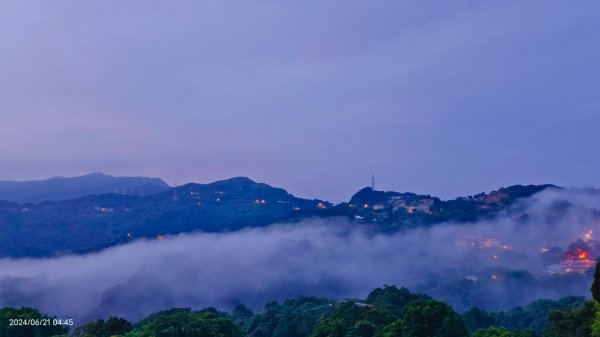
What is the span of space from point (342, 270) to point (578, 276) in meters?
56.5

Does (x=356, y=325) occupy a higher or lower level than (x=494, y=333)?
lower

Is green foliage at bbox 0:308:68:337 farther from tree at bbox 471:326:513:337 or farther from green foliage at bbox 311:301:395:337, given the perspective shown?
tree at bbox 471:326:513:337

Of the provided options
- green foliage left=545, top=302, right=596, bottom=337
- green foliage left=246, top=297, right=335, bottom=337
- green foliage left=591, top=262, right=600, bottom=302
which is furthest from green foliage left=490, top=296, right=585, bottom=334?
green foliage left=591, top=262, right=600, bottom=302

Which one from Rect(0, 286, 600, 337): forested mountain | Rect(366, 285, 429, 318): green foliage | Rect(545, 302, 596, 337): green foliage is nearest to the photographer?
Rect(545, 302, 596, 337): green foliage

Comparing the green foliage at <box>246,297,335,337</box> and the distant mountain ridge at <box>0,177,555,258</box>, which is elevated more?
the distant mountain ridge at <box>0,177,555,258</box>

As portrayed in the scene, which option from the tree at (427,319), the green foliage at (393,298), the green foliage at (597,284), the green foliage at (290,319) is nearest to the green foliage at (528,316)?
the green foliage at (393,298)

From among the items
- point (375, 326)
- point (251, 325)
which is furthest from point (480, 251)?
point (375, 326)

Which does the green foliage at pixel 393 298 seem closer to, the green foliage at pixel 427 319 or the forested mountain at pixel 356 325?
the forested mountain at pixel 356 325

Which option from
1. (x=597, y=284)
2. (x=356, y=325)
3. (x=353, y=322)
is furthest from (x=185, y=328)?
(x=597, y=284)

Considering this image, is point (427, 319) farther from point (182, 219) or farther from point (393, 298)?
point (182, 219)

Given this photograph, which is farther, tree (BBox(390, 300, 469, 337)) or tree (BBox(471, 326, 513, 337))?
tree (BBox(390, 300, 469, 337))

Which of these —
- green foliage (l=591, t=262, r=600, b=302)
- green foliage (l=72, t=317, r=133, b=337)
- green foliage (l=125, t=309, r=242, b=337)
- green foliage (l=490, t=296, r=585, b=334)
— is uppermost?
green foliage (l=591, t=262, r=600, b=302)

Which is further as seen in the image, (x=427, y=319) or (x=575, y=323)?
(x=427, y=319)

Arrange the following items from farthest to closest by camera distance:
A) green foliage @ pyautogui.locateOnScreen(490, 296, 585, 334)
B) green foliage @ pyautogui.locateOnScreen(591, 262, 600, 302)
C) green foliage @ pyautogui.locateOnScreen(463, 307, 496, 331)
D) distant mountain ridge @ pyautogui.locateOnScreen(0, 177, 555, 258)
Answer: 1. distant mountain ridge @ pyautogui.locateOnScreen(0, 177, 555, 258)
2. green foliage @ pyautogui.locateOnScreen(490, 296, 585, 334)
3. green foliage @ pyautogui.locateOnScreen(463, 307, 496, 331)
4. green foliage @ pyautogui.locateOnScreen(591, 262, 600, 302)
